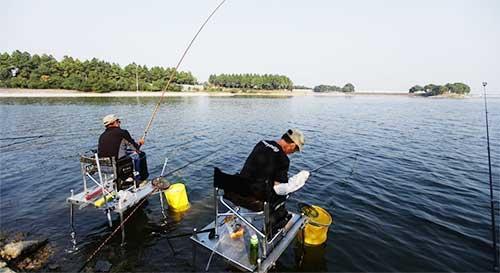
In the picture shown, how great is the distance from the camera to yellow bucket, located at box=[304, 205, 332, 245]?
5.65 metres

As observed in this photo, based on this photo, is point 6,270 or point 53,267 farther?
point 53,267

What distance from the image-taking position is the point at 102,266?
16.9 ft

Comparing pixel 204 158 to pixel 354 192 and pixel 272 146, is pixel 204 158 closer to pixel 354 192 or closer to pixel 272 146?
pixel 354 192

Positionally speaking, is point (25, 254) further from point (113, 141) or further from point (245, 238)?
point (245, 238)

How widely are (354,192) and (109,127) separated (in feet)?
26.2

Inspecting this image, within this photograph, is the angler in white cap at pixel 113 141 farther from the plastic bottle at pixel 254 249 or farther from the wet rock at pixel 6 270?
the plastic bottle at pixel 254 249

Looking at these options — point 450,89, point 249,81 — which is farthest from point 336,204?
point 450,89

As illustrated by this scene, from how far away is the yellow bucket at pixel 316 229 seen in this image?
5.65 metres

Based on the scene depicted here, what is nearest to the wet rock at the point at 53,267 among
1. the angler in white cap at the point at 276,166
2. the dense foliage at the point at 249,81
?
the angler in white cap at the point at 276,166

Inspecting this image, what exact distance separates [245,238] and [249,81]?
144026mm

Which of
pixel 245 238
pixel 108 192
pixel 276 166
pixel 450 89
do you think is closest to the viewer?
pixel 276 166

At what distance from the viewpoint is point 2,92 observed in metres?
62.7

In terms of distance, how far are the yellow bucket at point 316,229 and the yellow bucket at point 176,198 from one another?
144 inches

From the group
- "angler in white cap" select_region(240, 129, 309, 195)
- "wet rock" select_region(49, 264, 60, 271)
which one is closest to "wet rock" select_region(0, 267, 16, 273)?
"wet rock" select_region(49, 264, 60, 271)
